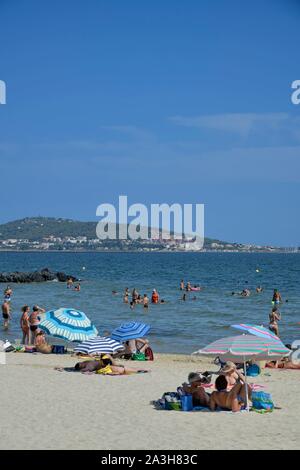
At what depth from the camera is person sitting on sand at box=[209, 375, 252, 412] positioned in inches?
439

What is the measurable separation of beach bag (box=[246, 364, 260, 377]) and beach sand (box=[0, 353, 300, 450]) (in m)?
0.16

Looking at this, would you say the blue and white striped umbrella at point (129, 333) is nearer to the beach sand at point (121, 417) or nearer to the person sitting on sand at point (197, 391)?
the beach sand at point (121, 417)

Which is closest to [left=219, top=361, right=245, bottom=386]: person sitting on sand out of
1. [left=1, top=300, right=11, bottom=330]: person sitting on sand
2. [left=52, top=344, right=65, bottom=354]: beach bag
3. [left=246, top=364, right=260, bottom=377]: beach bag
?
[left=246, top=364, right=260, bottom=377]: beach bag

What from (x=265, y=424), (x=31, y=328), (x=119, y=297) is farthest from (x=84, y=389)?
(x=119, y=297)

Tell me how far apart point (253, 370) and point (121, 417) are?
16.4 feet

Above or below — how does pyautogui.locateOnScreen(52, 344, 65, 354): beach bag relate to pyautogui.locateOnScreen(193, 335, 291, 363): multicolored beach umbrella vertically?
below

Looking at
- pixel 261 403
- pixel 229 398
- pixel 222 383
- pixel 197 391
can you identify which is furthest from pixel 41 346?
pixel 261 403

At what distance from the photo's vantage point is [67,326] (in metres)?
16.9

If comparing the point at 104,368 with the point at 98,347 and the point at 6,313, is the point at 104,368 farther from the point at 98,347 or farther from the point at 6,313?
the point at 6,313

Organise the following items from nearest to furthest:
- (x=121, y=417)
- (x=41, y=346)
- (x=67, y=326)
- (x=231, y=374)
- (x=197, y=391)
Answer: (x=121, y=417) → (x=197, y=391) → (x=231, y=374) → (x=67, y=326) → (x=41, y=346)

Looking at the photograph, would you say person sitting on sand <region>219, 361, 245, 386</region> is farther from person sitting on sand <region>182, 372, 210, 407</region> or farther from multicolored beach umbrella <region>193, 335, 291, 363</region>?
person sitting on sand <region>182, 372, 210, 407</region>

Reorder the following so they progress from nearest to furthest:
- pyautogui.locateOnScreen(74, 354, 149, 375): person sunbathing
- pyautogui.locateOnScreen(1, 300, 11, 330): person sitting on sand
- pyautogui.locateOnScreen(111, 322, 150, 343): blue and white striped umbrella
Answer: pyautogui.locateOnScreen(74, 354, 149, 375): person sunbathing
pyautogui.locateOnScreen(111, 322, 150, 343): blue and white striped umbrella
pyautogui.locateOnScreen(1, 300, 11, 330): person sitting on sand

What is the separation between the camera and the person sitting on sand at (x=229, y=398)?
11.1 metres

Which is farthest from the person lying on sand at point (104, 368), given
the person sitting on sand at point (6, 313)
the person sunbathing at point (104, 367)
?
the person sitting on sand at point (6, 313)
